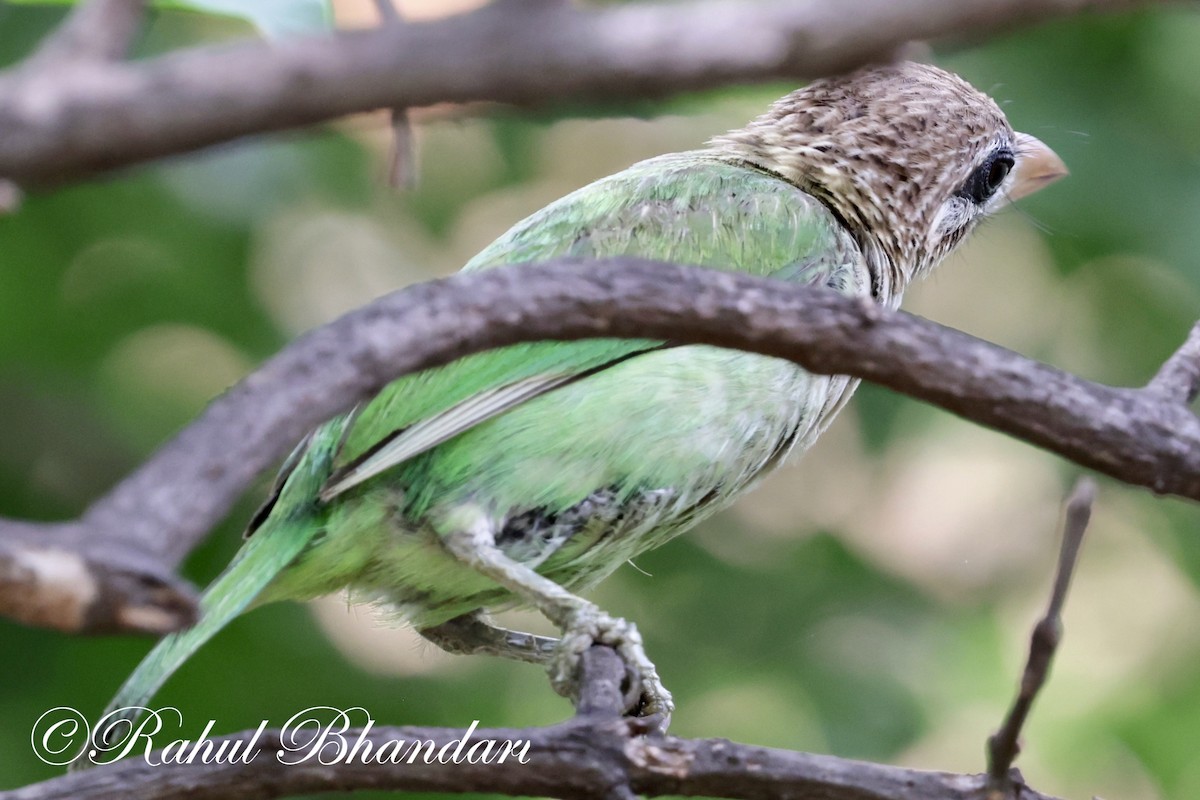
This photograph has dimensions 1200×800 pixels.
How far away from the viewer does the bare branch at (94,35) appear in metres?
1.17

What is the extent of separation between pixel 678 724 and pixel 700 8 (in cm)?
315

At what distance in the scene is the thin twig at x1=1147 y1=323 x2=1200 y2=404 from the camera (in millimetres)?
2242

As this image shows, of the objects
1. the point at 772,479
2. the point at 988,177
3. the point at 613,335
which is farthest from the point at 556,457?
the point at 772,479

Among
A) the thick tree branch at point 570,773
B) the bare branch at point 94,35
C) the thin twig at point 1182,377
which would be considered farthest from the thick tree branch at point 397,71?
the thick tree branch at point 570,773

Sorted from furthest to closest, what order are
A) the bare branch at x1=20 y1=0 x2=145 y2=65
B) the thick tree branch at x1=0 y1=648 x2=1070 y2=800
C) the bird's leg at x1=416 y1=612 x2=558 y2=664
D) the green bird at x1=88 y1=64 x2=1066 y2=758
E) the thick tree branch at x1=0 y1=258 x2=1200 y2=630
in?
the bird's leg at x1=416 y1=612 x2=558 y2=664 → the green bird at x1=88 y1=64 x2=1066 y2=758 → the thick tree branch at x1=0 y1=648 x2=1070 y2=800 → the thick tree branch at x1=0 y1=258 x2=1200 y2=630 → the bare branch at x1=20 y1=0 x2=145 y2=65

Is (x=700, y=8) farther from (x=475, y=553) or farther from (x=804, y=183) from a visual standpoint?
(x=804, y=183)

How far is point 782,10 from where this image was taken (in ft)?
3.74

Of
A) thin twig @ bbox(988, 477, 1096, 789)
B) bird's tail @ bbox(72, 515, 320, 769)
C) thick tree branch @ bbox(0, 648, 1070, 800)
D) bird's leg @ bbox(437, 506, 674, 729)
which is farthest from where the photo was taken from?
bird's leg @ bbox(437, 506, 674, 729)

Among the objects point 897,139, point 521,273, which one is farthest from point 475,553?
point 897,139

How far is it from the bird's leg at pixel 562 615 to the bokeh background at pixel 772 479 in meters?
1.10

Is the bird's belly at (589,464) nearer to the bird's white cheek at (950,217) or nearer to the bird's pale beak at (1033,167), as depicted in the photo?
the bird's white cheek at (950,217)
